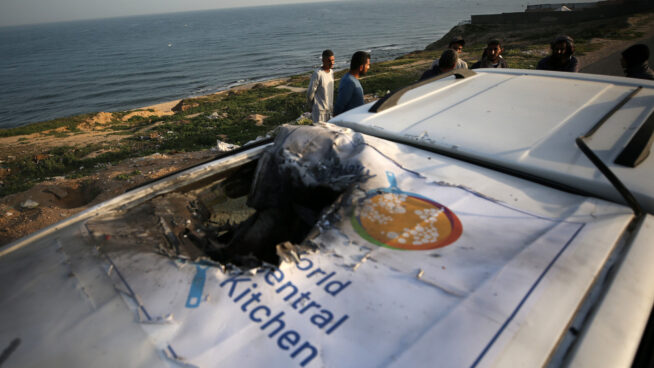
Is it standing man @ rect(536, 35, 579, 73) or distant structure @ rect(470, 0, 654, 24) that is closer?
standing man @ rect(536, 35, 579, 73)

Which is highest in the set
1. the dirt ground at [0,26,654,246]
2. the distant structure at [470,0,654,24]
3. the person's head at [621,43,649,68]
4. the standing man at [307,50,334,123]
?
the distant structure at [470,0,654,24]

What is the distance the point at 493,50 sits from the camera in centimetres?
591

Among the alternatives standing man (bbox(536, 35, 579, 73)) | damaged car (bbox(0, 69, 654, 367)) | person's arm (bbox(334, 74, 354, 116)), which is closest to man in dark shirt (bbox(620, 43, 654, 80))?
standing man (bbox(536, 35, 579, 73))

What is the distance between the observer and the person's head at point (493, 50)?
230 inches

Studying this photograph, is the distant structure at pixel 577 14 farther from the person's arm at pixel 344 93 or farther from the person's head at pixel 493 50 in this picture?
the person's arm at pixel 344 93

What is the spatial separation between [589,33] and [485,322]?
28995 mm

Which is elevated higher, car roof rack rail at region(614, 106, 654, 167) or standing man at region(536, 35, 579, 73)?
standing man at region(536, 35, 579, 73)

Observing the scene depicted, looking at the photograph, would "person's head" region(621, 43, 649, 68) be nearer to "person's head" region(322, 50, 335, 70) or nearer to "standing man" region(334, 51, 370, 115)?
"standing man" region(334, 51, 370, 115)

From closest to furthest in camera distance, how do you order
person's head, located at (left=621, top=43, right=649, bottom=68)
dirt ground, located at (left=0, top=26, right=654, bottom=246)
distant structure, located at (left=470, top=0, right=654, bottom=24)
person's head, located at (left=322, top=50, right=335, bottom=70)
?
person's head, located at (left=621, top=43, right=649, bottom=68), dirt ground, located at (left=0, top=26, right=654, bottom=246), person's head, located at (left=322, top=50, right=335, bottom=70), distant structure, located at (left=470, top=0, right=654, bottom=24)

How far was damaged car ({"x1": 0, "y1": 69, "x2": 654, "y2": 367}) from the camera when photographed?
94 cm

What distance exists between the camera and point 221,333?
97 centimetres

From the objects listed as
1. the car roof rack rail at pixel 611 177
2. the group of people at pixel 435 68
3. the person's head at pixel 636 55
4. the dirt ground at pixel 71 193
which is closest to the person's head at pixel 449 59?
the group of people at pixel 435 68

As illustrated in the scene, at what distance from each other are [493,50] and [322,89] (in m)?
3.27

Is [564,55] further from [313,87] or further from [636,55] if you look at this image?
[313,87]
